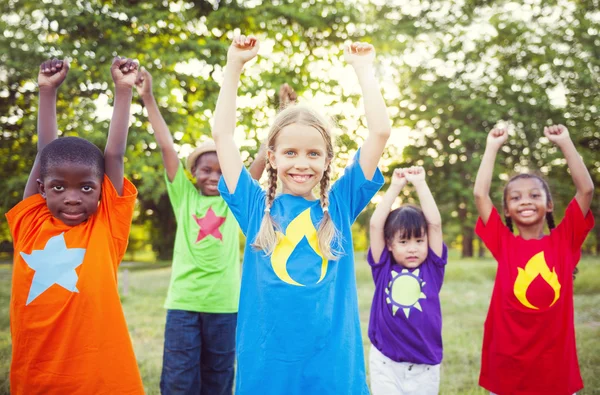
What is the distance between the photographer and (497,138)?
3.48 m

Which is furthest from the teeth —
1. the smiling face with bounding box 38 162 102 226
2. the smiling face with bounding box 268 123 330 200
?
the smiling face with bounding box 38 162 102 226

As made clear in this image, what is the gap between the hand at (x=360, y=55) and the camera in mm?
2416

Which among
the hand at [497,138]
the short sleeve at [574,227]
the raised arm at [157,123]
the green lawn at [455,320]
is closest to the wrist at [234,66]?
the raised arm at [157,123]

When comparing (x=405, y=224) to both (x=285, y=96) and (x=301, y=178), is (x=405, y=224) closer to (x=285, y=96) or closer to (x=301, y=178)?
(x=285, y=96)

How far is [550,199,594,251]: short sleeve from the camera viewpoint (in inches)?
131

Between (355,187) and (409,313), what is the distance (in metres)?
1.17

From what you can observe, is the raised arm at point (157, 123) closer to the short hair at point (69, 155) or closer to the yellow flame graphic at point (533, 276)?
the short hair at point (69, 155)

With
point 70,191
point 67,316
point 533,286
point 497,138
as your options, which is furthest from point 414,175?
point 67,316

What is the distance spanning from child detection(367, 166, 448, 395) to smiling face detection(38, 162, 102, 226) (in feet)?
5.68

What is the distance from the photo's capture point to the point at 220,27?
11094 millimetres

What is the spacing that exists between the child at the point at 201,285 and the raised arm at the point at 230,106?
3.83 ft

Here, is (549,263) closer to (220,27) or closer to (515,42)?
(220,27)

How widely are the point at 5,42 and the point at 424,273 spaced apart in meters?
10.5

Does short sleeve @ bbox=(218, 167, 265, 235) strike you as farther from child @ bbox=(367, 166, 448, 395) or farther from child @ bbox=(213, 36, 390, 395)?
child @ bbox=(367, 166, 448, 395)
